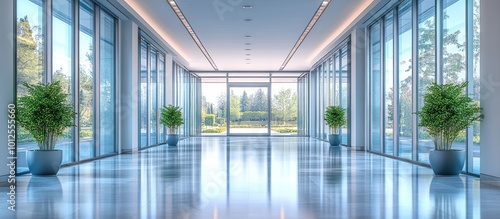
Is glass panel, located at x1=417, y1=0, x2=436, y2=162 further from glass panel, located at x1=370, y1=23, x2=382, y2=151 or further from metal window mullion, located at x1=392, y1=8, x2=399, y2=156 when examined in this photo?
glass panel, located at x1=370, y1=23, x2=382, y2=151

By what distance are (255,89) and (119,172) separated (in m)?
23.7

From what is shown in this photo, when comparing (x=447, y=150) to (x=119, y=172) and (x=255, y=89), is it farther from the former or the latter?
(x=255, y=89)

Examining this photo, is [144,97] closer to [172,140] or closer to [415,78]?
[172,140]

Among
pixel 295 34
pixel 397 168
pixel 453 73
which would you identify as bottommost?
pixel 397 168

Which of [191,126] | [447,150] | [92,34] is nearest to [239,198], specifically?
[447,150]

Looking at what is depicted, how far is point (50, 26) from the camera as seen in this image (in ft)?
35.0

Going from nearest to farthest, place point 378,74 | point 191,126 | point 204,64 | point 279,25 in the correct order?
point 378,74 → point 279,25 → point 204,64 → point 191,126

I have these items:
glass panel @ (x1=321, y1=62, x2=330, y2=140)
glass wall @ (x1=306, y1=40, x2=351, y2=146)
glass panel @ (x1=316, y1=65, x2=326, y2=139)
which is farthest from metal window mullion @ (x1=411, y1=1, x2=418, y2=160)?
glass panel @ (x1=316, y1=65, x2=326, y2=139)

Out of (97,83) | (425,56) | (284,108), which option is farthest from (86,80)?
(284,108)

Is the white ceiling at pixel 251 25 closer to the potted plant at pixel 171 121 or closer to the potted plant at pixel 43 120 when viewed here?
the potted plant at pixel 171 121

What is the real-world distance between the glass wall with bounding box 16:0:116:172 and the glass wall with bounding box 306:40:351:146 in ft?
32.1

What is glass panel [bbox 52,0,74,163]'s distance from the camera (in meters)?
11.1

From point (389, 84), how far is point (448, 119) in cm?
553

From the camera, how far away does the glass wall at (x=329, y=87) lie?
777 inches
